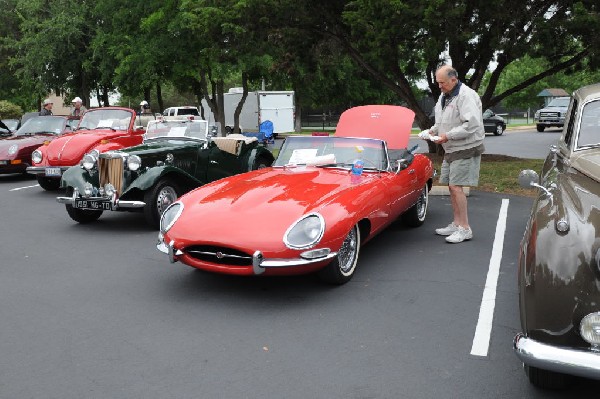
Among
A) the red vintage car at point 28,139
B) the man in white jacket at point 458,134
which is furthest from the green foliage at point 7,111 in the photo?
the man in white jacket at point 458,134

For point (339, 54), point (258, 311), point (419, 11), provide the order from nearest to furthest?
point (258, 311) → point (419, 11) → point (339, 54)

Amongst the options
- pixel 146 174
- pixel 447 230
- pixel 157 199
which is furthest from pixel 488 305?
pixel 146 174

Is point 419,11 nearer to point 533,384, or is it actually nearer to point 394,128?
point 394,128

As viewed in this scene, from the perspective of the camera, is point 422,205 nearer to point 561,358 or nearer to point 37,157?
point 561,358

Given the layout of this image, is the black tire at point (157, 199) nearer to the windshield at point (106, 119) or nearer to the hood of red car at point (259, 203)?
the hood of red car at point (259, 203)

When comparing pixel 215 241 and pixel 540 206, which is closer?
pixel 540 206

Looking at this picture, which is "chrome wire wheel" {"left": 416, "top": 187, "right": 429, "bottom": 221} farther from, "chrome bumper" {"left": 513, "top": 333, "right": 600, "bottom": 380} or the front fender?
"chrome bumper" {"left": 513, "top": 333, "right": 600, "bottom": 380}

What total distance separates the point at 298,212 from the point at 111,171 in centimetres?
403

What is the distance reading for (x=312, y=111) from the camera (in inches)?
2121

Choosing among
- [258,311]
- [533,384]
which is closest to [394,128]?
[258,311]

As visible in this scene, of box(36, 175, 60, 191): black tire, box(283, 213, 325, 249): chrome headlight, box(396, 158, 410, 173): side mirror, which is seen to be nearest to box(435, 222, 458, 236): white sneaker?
box(396, 158, 410, 173): side mirror

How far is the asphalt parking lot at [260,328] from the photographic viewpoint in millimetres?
3494

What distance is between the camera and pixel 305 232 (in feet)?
15.8

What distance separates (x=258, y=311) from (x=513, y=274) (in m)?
2.56
